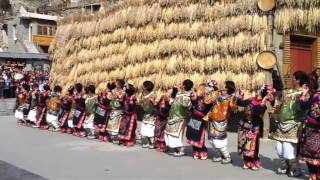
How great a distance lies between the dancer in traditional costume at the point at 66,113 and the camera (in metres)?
Result: 12.7

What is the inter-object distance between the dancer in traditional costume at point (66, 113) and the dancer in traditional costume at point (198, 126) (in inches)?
185

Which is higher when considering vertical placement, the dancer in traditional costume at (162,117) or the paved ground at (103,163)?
the dancer in traditional costume at (162,117)

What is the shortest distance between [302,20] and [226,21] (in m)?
1.69

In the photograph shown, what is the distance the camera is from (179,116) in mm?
9000

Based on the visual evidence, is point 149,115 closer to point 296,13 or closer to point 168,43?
point 168,43

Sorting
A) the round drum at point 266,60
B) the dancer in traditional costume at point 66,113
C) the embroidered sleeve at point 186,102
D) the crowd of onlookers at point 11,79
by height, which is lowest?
the dancer in traditional costume at point 66,113

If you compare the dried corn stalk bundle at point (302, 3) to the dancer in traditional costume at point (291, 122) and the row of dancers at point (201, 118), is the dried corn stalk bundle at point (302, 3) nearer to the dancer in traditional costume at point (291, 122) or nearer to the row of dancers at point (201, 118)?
the row of dancers at point (201, 118)

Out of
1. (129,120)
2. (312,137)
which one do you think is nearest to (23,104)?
(129,120)

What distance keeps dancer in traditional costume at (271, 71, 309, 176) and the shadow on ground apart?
343cm

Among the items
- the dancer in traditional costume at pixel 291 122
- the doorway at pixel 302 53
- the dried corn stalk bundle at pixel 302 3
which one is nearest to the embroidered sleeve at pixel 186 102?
the dancer in traditional costume at pixel 291 122

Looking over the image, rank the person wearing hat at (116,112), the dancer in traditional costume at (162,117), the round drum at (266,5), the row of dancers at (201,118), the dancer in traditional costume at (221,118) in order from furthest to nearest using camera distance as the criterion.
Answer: the round drum at (266,5), the person wearing hat at (116,112), the dancer in traditional costume at (162,117), the dancer in traditional costume at (221,118), the row of dancers at (201,118)

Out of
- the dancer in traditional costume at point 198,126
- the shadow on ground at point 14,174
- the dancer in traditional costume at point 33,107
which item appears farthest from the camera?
the dancer in traditional costume at point 33,107

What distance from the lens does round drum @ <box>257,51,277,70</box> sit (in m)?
10.8

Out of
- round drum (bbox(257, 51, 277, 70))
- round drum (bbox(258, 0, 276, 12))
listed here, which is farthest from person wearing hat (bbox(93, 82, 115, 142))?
round drum (bbox(258, 0, 276, 12))
